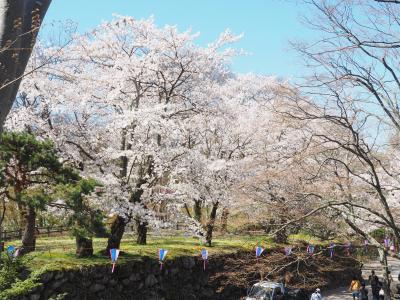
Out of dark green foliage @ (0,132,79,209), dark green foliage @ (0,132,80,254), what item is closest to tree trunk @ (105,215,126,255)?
dark green foliage @ (0,132,80,254)

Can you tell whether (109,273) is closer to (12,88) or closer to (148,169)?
(148,169)

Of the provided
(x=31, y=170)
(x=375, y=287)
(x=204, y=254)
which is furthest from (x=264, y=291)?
(x=31, y=170)

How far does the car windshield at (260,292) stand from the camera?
16.0 meters

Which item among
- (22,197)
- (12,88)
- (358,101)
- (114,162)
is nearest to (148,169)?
(114,162)

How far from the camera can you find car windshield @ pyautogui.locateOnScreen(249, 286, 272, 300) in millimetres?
15979

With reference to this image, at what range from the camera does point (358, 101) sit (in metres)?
8.01

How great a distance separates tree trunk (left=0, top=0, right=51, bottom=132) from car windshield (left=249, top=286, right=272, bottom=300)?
48.1 ft

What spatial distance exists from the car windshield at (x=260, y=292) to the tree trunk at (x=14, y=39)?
14670 mm

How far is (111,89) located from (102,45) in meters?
1.75

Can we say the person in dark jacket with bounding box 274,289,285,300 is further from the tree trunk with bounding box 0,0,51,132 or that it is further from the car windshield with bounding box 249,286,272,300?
the tree trunk with bounding box 0,0,51,132

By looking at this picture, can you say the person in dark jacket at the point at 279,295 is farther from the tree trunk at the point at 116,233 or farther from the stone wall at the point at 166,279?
the tree trunk at the point at 116,233

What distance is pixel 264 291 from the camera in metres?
16.2

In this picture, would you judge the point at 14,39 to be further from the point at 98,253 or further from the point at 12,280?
the point at 98,253

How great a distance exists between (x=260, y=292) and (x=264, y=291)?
16 centimetres
